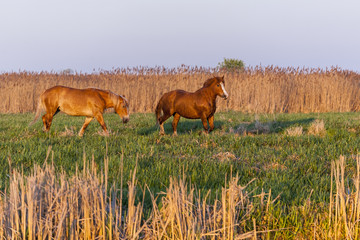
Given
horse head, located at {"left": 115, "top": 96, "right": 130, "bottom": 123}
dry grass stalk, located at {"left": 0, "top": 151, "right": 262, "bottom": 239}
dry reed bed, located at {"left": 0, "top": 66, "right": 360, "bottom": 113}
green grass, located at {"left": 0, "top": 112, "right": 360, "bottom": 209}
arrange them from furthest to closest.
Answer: dry reed bed, located at {"left": 0, "top": 66, "right": 360, "bottom": 113}, horse head, located at {"left": 115, "top": 96, "right": 130, "bottom": 123}, green grass, located at {"left": 0, "top": 112, "right": 360, "bottom": 209}, dry grass stalk, located at {"left": 0, "top": 151, "right": 262, "bottom": 239}

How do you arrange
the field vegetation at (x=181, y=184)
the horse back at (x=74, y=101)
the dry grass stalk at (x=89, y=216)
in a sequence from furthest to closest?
the horse back at (x=74, y=101) → the field vegetation at (x=181, y=184) → the dry grass stalk at (x=89, y=216)

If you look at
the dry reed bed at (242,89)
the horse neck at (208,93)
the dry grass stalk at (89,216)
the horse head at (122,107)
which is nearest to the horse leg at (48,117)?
the horse head at (122,107)

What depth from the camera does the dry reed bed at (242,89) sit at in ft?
57.9

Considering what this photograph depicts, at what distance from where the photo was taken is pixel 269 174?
198 inches

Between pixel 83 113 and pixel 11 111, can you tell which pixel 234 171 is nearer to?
pixel 83 113

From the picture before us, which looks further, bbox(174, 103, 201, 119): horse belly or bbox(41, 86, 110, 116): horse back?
bbox(174, 103, 201, 119): horse belly

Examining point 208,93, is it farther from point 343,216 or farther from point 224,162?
point 343,216

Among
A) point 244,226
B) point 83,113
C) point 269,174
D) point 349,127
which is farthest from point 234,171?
point 349,127

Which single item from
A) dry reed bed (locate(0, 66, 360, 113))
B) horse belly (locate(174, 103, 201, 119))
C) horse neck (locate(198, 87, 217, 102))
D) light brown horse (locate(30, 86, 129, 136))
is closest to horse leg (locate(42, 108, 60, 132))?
light brown horse (locate(30, 86, 129, 136))

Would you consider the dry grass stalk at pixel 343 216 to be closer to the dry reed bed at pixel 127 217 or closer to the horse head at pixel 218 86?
the dry reed bed at pixel 127 217

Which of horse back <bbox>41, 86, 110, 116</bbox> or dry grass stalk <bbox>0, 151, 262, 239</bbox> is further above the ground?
horse back <bbox>41, 86, 110, 116</bbox>

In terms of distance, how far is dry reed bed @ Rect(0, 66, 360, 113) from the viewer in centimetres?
1766

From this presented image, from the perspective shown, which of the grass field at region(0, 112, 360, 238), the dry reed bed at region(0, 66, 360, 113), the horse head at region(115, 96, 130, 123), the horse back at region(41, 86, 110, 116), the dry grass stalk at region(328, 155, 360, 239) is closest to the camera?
the dry grass stalk at region(328, 155, 360, 239)

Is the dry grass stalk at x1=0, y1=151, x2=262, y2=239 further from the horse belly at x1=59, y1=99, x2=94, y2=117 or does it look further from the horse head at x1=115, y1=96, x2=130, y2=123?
the horse head at x1=115, y1=96, x2=130, y2=123
